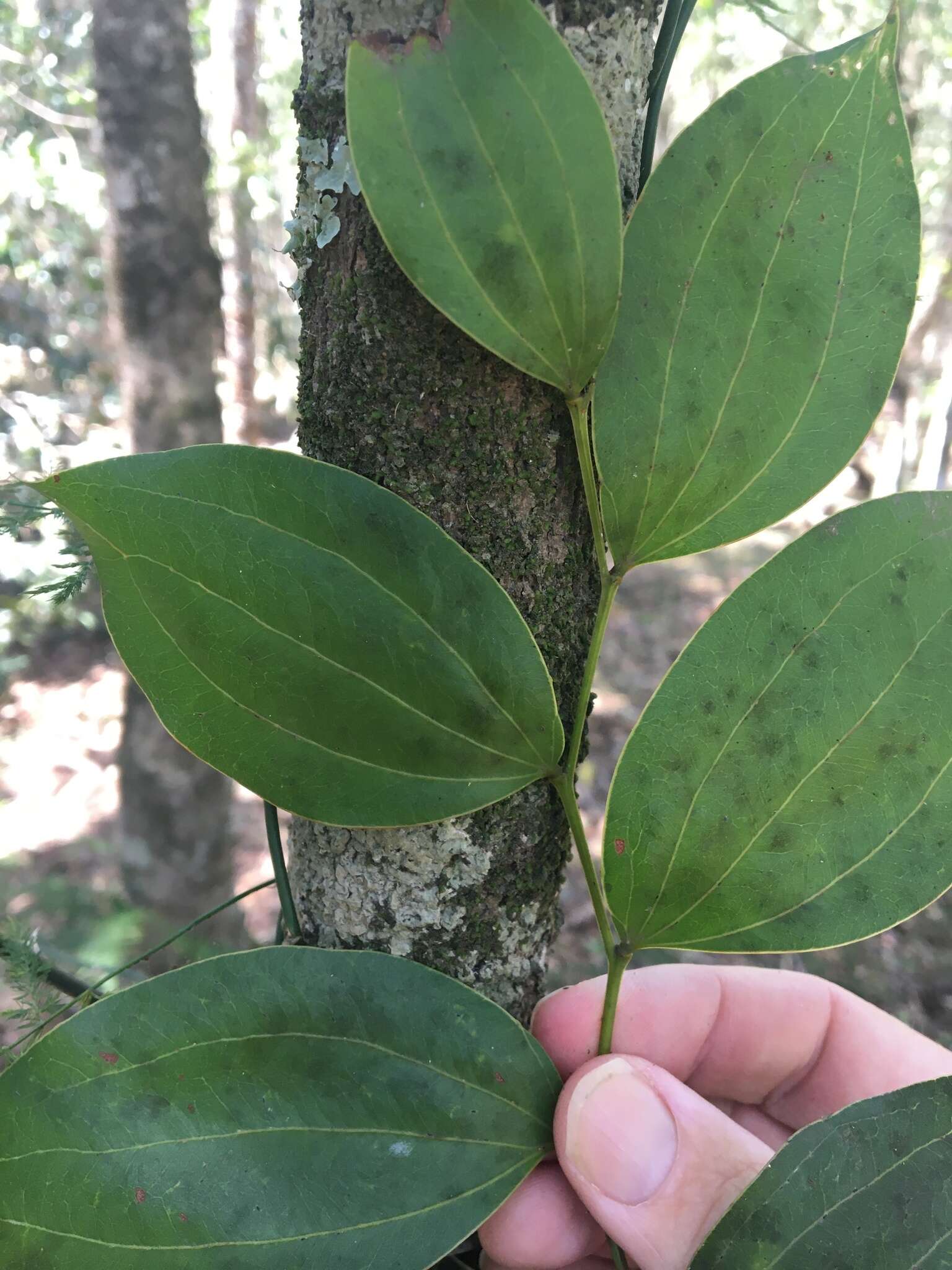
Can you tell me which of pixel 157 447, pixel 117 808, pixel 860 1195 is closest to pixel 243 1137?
pixel 860 1195

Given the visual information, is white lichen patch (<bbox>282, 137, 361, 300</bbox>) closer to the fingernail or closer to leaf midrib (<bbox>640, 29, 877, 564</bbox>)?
leaf midrib (<bbox>640, 29, 877, 564</bbox>)

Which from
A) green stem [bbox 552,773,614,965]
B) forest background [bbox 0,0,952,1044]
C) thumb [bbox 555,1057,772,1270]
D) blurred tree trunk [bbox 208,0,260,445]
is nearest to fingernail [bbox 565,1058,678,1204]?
thumb [bbox 555,1057,772,1270]

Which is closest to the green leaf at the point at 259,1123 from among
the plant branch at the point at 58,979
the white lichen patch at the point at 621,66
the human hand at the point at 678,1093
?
the human hand at the point at 678,1093

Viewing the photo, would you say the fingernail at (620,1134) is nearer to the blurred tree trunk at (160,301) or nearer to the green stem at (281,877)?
the green stem at (281,877)

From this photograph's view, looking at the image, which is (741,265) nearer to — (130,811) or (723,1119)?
(723,1119)

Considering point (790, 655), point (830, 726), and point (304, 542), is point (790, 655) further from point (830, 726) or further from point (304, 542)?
point (304, 542)

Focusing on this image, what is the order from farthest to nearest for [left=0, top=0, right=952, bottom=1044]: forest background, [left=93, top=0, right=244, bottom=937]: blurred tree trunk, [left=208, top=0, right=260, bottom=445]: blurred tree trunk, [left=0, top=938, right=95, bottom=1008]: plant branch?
1. [left=208, top=0, right=260, bottom=445]: blurred tree trunk
2. [left=0, top=0, right=952, bottom=1044]: forest background
3. [left=93, top=0, right=244, bottom=937]: blurred tree trunk
4. [left=0, top=938, right=95, bottom=1008]: plant branch
